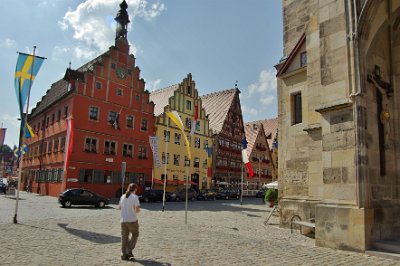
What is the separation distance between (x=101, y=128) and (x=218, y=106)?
28689 millimetres

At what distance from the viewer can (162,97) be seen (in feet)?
174

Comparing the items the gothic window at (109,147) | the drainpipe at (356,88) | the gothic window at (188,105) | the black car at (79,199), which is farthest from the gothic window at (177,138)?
the drainpipe at (356,88)

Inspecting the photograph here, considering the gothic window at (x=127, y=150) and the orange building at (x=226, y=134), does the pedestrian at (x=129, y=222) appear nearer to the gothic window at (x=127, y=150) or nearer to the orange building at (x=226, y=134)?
the gothic window at (x=127, y=150)

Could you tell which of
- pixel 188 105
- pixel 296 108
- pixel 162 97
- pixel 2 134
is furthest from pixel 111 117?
pixel 2 134

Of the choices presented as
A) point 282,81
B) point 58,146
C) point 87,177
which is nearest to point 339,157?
point 282,81

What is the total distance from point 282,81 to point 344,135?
708 cm

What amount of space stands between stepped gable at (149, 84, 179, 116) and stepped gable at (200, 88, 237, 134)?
10464 millimetres

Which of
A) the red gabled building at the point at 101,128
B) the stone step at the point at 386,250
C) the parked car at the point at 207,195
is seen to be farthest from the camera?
the parked car at the point at 207,195

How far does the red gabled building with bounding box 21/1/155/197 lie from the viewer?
36906mm

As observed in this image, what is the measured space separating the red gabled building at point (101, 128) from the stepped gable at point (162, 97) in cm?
621

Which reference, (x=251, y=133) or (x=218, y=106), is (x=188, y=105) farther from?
(x=251, y=133)

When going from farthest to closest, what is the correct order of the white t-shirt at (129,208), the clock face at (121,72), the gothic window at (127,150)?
the clock face at (121,72) → the gothic window at (127,150) → the white t-shirt at (129,208)

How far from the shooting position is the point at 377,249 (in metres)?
9.02

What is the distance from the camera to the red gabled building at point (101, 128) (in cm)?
3691
